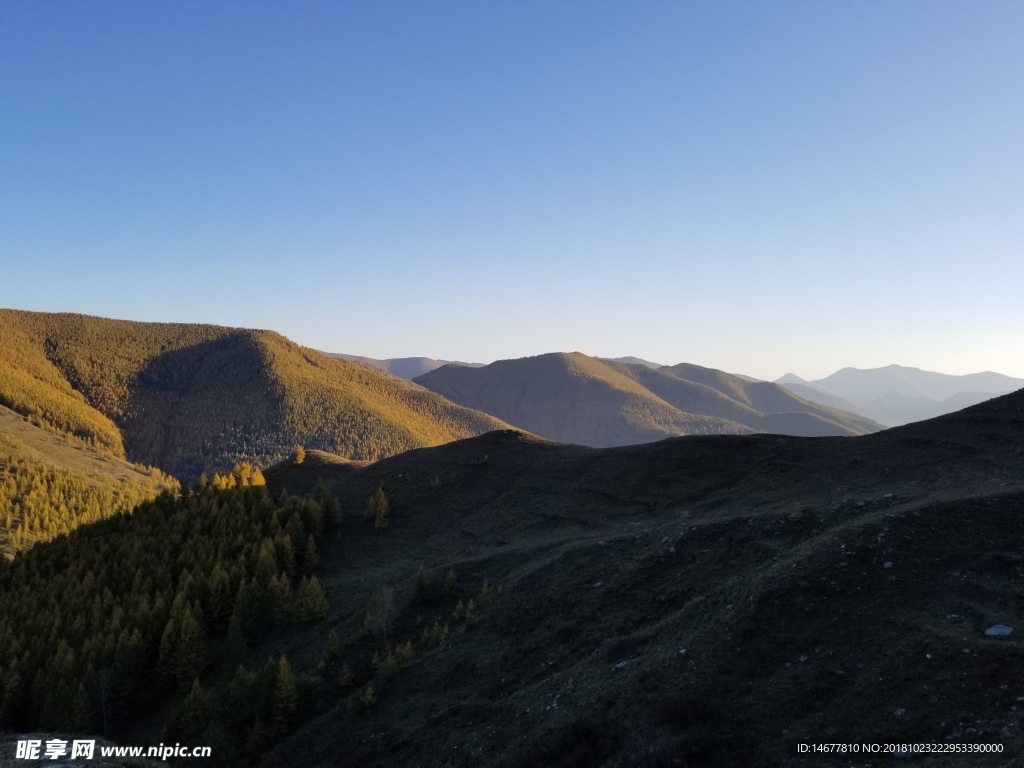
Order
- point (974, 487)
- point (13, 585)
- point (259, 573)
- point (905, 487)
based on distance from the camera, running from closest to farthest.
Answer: point (974, 487)
point (905, 487)
point (259, 573)
point (13, 585)

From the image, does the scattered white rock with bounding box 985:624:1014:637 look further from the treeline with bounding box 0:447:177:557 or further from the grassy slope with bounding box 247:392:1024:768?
the treeline with bounding box 0:447:177:557

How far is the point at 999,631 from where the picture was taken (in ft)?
58.6

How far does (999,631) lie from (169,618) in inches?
1938

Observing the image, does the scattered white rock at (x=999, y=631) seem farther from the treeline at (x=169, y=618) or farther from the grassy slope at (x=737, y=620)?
the treeline at (x=169, y=618)

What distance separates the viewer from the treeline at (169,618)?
30.9m

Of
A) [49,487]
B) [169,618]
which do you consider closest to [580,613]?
[169,618]

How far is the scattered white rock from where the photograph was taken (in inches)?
698

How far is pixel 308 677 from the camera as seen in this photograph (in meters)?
31.4

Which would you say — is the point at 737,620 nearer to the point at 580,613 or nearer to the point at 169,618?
the point at 580,613

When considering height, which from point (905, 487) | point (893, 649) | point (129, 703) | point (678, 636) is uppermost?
point (905, 487)

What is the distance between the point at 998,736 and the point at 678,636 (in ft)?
35.1

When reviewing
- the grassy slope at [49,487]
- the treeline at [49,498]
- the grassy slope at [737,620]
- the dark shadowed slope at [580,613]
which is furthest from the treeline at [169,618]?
the treeline at [49,498]

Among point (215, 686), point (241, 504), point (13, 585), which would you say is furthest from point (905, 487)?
point (13, 585)

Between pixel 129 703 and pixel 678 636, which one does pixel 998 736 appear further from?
pixel 129 703
